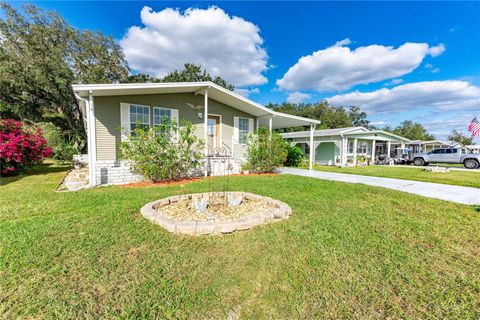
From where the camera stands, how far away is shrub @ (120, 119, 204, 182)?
686cm

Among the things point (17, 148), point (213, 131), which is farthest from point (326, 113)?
point (17, 148)

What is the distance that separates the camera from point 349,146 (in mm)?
16141

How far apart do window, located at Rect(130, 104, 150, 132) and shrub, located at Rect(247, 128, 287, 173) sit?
15.1 feet

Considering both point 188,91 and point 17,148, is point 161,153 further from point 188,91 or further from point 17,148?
point 17,148

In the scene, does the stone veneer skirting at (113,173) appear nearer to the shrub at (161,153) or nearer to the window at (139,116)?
the shrub at (161,153)

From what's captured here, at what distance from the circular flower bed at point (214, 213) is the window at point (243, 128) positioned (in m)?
6.32

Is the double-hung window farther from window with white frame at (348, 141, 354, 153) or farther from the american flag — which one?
the american flag

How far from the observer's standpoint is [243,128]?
1098cm

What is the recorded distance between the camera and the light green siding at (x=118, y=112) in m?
7.02

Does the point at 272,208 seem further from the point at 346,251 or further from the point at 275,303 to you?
the point at 275,303

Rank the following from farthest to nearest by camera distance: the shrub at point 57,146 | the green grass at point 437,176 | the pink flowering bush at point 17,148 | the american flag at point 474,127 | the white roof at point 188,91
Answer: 1. the american flag at point 474,127
2. the shrub at point 57,146
3. the green grass at point 437,176
4. the pink flowering bush at point 17,148
5. the white roof at point 188,91

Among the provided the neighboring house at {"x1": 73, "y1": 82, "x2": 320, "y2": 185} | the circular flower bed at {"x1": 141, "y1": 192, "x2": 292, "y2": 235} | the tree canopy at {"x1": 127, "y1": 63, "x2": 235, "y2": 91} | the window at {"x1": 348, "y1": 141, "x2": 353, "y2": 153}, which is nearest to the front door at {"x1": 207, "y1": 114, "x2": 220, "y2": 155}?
the neighboring house at {"x1": 73, "y1": 82, "x2": 320, "y2": 185}

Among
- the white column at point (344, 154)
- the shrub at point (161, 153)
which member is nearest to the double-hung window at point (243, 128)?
the shrub at point (161, 153)

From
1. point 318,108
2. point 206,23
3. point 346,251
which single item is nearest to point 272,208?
point 346,251
